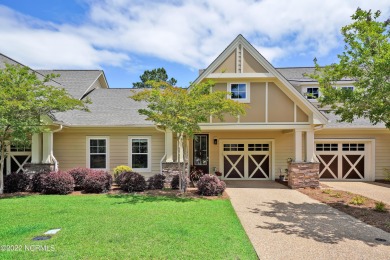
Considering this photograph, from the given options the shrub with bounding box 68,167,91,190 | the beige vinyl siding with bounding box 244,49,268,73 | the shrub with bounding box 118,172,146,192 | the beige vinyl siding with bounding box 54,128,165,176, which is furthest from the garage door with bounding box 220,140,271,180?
the shrub with bounding box 68,167,91,190

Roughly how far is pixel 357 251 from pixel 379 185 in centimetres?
1076

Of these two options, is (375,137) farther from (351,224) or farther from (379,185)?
(351,224)

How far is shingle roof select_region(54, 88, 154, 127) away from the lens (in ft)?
42.7

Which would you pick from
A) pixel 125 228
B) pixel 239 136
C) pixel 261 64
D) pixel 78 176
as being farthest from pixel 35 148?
pixel 261 64

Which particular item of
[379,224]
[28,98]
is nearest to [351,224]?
[379,224]

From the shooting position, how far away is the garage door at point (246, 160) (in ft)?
50.0

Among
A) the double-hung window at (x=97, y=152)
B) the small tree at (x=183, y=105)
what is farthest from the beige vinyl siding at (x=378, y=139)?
the double-hung window at (x=97, y=152)

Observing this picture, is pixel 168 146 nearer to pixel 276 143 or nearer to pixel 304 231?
pixel 276 143

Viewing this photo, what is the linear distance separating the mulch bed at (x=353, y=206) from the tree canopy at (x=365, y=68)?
282cm

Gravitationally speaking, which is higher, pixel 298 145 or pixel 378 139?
pixel 378 139

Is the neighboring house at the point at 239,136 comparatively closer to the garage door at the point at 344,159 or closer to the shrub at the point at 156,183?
the garage door at the point at 344,159

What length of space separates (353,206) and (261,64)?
7087 millimetres

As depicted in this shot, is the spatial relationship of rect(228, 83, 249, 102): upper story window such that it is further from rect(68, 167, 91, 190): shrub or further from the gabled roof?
rect(68, 167, 91, 190): shrub

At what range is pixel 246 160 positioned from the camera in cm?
1527
